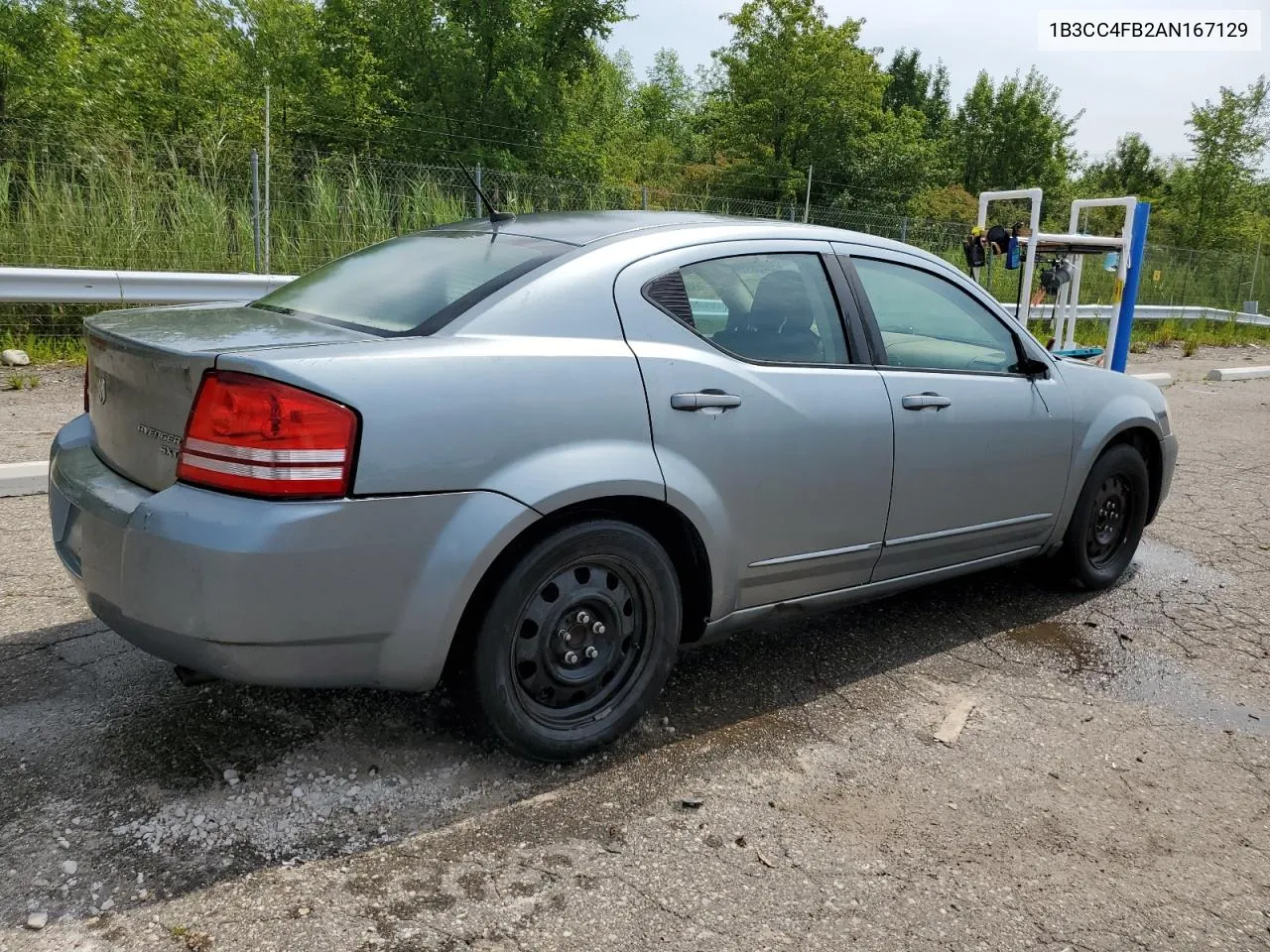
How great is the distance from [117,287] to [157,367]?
6506mm

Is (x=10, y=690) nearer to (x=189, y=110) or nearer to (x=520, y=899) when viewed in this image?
(x=520, y=899)

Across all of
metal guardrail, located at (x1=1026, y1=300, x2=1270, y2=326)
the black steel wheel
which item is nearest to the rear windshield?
the black steel wheel

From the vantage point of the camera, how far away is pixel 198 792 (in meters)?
2.50

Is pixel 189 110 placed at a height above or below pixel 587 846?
above

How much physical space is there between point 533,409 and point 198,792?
131 centimetres

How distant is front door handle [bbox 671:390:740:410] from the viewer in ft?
9.10

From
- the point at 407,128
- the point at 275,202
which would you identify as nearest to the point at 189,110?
the point at 407,128

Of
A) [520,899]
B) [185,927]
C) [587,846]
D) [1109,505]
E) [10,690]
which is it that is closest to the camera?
[185,927]

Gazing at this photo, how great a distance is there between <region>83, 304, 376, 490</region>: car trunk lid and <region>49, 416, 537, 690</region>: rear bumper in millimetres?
130

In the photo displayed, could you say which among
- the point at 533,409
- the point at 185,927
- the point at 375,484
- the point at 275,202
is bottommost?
the point at 185,927

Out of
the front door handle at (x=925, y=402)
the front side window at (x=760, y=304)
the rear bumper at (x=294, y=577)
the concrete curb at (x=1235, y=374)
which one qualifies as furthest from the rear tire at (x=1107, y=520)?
the concrete curb at (x=1235, y=374)

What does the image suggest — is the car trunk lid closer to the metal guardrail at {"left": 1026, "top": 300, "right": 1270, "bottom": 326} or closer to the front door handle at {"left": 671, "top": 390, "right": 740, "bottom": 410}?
the front door handle at {"left": 671, "top": 390, "right": 740, "bottom": 410}

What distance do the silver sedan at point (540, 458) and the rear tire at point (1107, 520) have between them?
61 cm

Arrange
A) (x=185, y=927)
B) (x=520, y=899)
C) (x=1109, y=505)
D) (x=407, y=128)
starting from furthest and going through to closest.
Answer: (x=407, y=128) → (x=1109, y=505) → (x=520, y=899) → (x=185, y=927)
